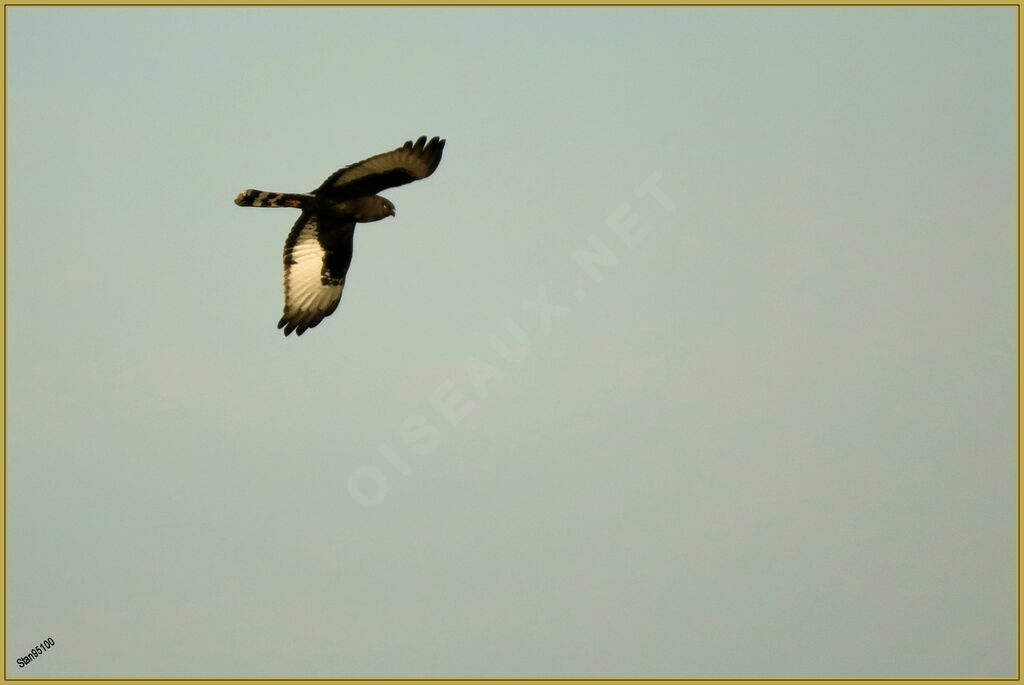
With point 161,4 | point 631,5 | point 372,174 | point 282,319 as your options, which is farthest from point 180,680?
point 631,5

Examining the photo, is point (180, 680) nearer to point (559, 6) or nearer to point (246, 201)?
point (246, 201)

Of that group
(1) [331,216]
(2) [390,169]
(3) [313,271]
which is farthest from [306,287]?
(2) [390,169]

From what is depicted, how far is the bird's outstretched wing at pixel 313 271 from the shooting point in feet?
85.1

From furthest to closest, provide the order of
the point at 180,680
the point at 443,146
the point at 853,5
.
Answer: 1. the point at 853,5
2. the point at 180,680
3. the point at 443,146

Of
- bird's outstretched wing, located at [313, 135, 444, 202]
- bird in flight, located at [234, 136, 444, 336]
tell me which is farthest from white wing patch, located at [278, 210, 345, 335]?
bird's outstretched wing, located at [313, 135, 444, 202]

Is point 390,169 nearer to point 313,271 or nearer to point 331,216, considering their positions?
point 331,216

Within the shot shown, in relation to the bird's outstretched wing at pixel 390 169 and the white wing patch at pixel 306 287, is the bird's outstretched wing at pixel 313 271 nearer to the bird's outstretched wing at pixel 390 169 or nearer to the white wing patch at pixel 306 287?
the white wing patch at pixel 306 287

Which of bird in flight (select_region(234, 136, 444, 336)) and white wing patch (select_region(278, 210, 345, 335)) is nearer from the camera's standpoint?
bird in flight (select_region(234, 136, 444, 336))

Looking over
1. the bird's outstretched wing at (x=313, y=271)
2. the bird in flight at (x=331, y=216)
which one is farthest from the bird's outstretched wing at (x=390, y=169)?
the bird's outstretched wing at (x=313, y=271)

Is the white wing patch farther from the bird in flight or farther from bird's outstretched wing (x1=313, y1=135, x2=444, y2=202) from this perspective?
bird's outstretched wing (x1=313, y1=135, x2=444, y2=202)

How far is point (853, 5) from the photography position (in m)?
28.5

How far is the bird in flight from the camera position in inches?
964

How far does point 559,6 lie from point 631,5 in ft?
4.52

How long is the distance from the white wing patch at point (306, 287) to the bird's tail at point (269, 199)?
76cm
